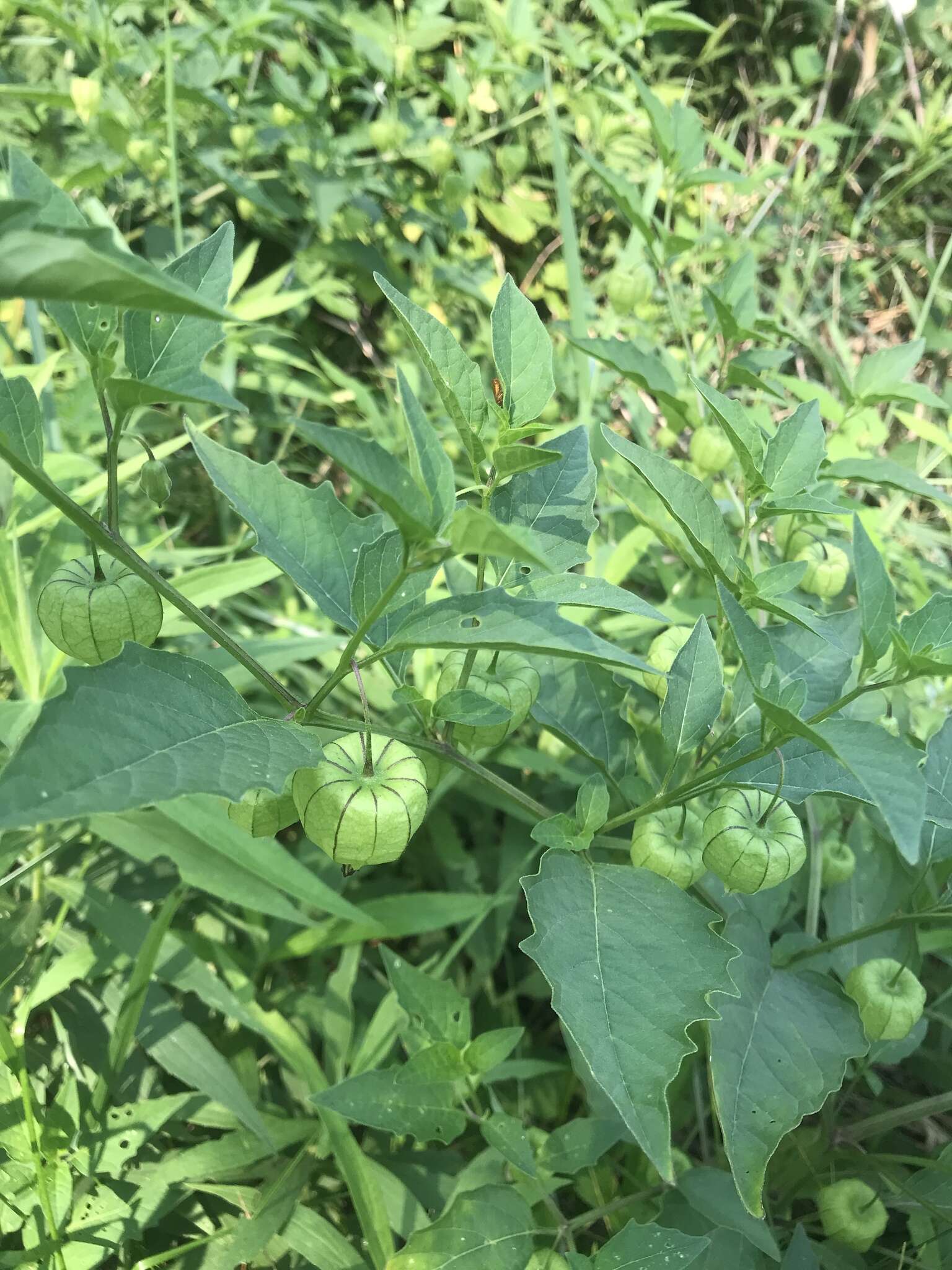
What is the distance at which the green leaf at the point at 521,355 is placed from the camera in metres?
1.02

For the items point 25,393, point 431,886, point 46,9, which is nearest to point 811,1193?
point 431,886

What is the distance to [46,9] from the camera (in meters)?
2.48

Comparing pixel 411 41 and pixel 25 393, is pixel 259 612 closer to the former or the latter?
pixel 25 393

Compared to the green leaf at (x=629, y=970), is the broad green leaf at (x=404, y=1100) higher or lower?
lower

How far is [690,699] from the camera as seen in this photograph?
1096 mm

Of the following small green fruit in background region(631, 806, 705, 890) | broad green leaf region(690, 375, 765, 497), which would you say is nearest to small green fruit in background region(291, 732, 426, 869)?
small green fruit in background region(631, 806, 705, 890)

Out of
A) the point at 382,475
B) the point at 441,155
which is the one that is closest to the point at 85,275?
the point at 382,475

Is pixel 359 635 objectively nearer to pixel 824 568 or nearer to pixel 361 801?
pixel 361 801

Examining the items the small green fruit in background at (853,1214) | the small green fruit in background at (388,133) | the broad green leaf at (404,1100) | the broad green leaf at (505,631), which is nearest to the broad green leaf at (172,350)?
the broad green leaf at (505,631)

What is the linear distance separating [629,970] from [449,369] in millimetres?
659

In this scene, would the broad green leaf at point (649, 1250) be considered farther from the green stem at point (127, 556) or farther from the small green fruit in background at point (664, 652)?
the green stem at point (127, 556)

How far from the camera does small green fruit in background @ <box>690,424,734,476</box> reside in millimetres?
1685

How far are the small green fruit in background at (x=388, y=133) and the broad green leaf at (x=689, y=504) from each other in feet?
9.04

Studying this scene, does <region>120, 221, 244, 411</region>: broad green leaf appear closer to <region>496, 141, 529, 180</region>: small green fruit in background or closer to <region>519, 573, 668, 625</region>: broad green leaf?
<region>519, 573, 668, 625</region>: broad green leaf
